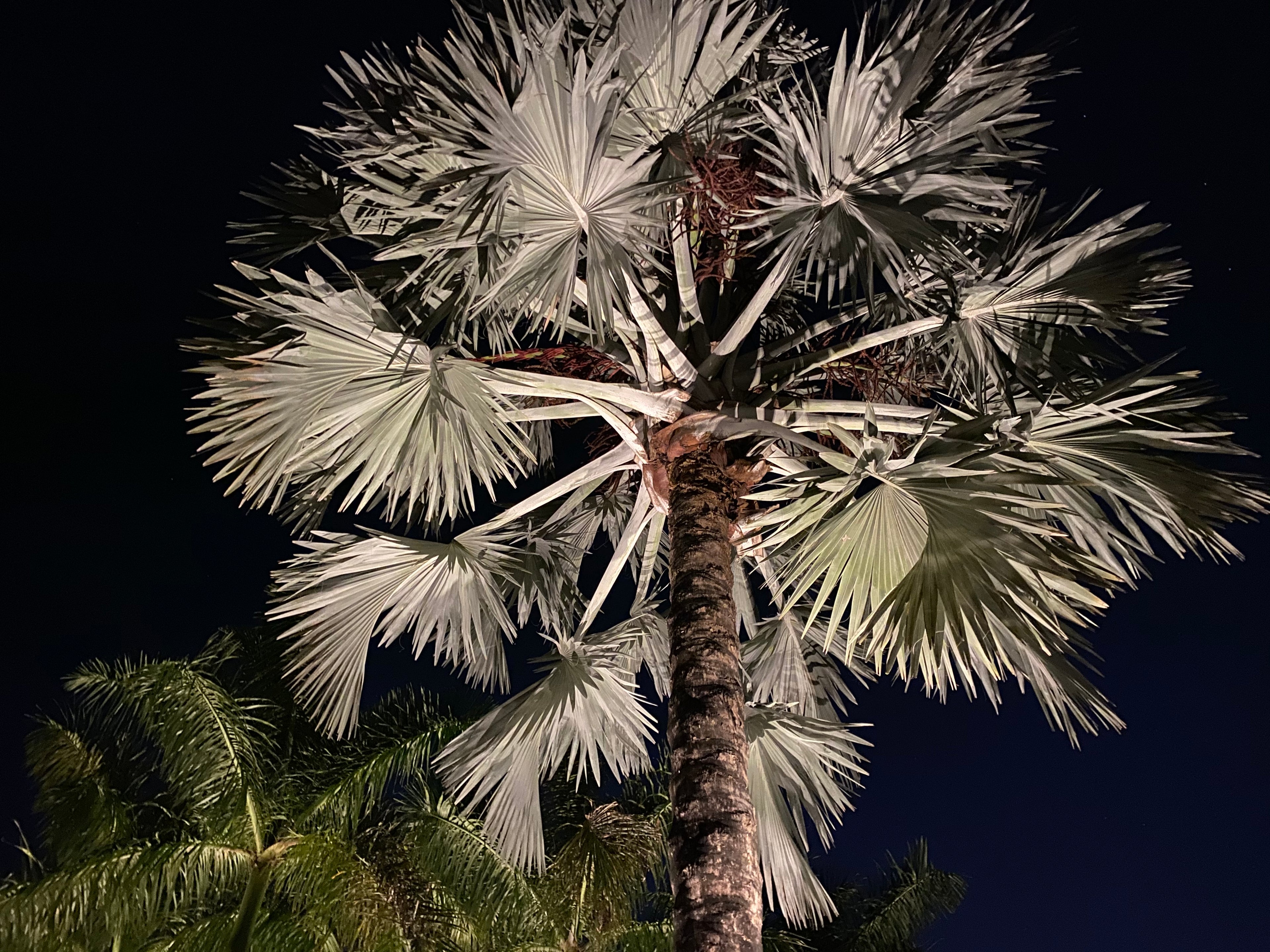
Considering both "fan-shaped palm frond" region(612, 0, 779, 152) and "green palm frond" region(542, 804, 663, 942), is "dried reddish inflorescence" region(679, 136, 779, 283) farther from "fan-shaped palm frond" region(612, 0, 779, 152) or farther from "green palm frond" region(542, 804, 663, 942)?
"green palm frond" region(542, 804, 663, 942)

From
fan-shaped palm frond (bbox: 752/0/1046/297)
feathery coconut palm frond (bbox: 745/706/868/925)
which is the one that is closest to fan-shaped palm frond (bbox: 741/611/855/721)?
feathery coconut palm frond (bbox: 745/706/868/925)

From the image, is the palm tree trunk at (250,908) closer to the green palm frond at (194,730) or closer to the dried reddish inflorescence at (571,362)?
the green palm frond at (194,730)

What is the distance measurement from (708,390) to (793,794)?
2834mm

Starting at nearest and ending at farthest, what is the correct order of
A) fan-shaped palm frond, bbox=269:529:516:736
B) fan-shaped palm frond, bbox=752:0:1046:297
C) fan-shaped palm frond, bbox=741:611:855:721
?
fan-shaped palm frond, bbox=752:0:1046:297
fan-shaped palm frond, bbox=269:529:516:736
fan-shaped palm frond, bbox=741:611:855:721

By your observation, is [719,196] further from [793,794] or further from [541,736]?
[793,794]

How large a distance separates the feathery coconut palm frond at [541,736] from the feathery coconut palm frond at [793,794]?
73 cm

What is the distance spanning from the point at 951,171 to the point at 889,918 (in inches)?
536

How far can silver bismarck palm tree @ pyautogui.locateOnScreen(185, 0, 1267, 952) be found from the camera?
4.42 meters

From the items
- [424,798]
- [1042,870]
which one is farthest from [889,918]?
[1042,870]

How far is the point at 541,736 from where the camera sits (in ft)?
21.4

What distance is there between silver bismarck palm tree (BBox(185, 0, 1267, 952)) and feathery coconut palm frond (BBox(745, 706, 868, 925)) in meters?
0.02

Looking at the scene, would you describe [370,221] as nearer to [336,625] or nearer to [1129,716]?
[336,625]

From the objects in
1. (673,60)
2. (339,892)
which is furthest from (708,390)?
(339,892)

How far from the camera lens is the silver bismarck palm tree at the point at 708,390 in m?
4.42
